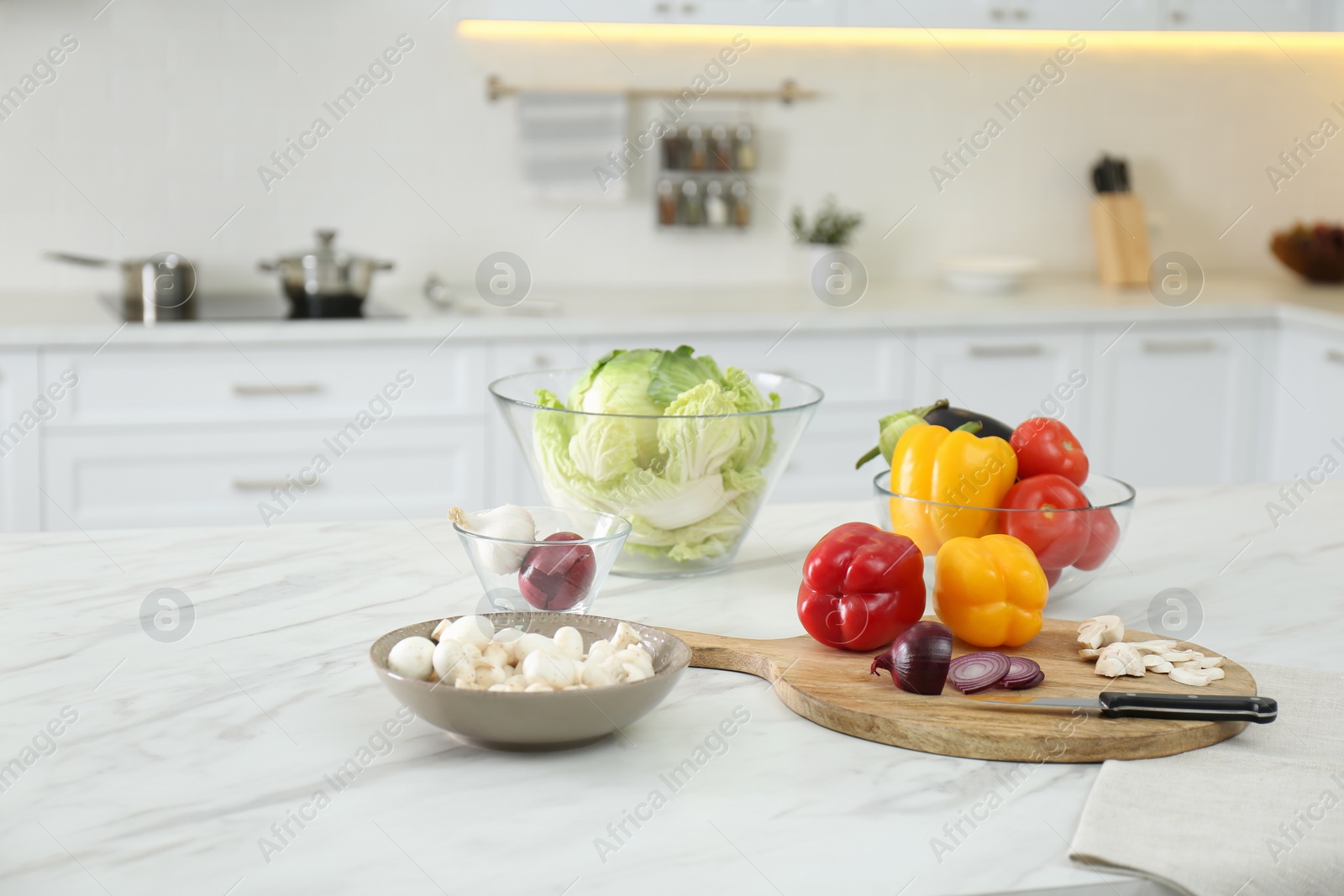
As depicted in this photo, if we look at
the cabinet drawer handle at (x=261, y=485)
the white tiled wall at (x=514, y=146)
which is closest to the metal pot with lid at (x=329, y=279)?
the cabinet drawer handle at (x=261, y=485)

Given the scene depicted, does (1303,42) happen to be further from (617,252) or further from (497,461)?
(497,461)

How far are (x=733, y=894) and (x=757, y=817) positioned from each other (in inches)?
3.5

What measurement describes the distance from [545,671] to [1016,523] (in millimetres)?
495

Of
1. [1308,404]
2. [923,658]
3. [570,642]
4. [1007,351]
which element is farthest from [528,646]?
[1308,404]

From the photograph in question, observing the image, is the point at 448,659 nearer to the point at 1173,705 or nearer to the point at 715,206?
the point at 1173,705

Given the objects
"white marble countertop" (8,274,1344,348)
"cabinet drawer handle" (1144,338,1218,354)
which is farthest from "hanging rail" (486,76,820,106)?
"cabinet drawer handle" (1144,338,1218,354)

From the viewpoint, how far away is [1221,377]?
3236 millimetres

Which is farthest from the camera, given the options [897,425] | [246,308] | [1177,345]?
[1177,345]

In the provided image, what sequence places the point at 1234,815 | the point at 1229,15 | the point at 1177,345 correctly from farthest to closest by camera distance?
1. the point at 1229,15
2. the point at 1177,345
3. the point at 1234,815

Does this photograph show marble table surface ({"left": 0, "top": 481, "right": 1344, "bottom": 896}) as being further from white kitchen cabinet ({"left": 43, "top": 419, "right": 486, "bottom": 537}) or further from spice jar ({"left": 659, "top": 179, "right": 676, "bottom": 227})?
spice jar ({"left": 659, "top": 179, "right": 676, "bottom": 227})

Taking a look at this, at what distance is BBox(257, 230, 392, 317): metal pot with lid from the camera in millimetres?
2799

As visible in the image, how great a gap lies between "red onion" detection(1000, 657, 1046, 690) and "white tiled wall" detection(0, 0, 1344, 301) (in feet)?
8.61

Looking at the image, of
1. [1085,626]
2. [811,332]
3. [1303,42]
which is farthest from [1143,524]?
[1303,42]

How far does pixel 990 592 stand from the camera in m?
1.03
